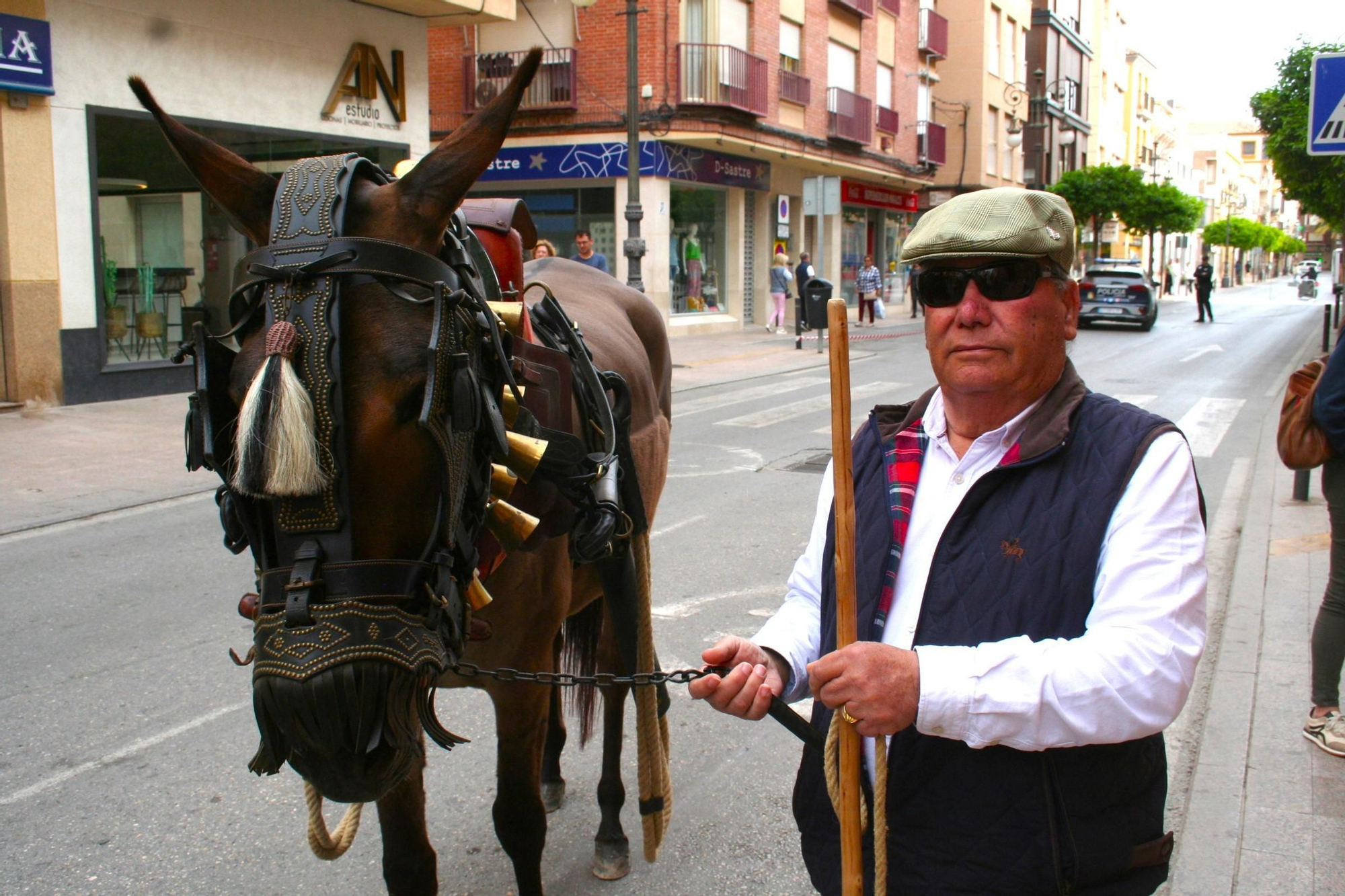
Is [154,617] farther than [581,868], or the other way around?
[154,617]

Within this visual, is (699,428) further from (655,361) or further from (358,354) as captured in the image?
(358,354)

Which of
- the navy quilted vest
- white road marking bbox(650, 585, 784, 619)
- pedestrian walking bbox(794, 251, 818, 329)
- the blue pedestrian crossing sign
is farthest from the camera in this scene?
pedestrian walking bbox(794, 251, 818, 329)

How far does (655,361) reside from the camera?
16.3ft

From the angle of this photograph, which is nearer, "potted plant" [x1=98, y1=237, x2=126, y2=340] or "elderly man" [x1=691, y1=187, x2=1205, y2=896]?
"elderly man" [x1=691, y1=187, x2=1205, y2=896]

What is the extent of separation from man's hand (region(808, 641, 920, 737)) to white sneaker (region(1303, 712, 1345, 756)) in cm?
320

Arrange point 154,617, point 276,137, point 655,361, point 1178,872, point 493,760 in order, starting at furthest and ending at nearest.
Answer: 1. point 276,137
2. point 154,617
3. point 655,361
4. point 493,760
5. point 1178,872

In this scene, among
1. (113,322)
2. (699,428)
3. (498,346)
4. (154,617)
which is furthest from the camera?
(113,322)

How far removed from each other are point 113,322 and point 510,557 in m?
12.8

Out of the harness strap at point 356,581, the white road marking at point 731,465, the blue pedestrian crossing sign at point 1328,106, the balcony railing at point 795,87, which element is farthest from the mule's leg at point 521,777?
the balcony railing at point 795,87

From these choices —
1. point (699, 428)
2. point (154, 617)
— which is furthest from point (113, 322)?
point (154, 617)

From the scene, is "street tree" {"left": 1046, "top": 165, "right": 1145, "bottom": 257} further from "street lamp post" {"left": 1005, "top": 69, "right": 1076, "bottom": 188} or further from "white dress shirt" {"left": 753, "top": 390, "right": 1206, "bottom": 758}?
"white dress shirt" {"left": 753, "top": 390, "right": 1206, "bottom": 758}

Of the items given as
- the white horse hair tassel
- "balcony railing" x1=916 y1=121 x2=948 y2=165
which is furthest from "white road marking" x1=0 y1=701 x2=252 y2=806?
"balcony railing" x1=916 y1=121 x2=948 y2=165

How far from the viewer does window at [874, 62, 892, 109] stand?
3403 cm

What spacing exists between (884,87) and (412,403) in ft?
115
